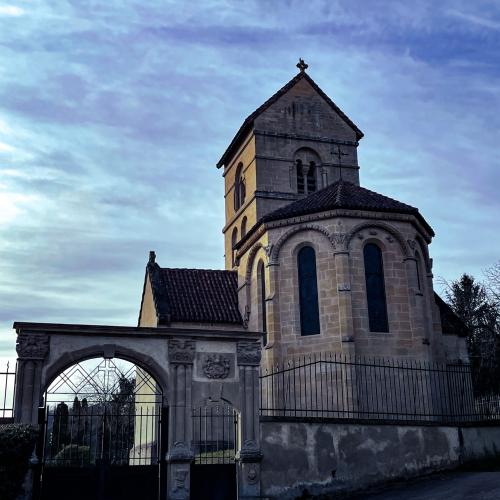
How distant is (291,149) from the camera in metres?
33.8

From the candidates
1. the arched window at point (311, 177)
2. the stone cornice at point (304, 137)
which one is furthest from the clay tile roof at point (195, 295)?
the stone cornice at point (304, 137)

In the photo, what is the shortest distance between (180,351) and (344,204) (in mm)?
Answer: 10116

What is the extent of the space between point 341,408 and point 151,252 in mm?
11417

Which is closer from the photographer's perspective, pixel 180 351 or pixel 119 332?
pixel 119 332

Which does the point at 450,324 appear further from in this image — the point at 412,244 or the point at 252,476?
the point at 252,476

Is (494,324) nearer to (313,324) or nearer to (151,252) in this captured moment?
(313,324)

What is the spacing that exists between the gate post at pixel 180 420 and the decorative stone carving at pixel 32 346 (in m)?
2.78

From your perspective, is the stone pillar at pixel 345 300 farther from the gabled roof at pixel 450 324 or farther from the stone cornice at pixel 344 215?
the gabled roof at pixel 450 324

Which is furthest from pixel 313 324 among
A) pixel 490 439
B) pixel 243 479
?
pixel 243 479

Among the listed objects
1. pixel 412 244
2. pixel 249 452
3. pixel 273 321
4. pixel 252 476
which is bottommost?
pixel 252 476

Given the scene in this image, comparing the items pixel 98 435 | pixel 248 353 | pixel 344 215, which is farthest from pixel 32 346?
pixel 344 215

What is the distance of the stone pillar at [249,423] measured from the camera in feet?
47.6

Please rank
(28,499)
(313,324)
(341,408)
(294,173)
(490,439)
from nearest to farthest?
(28,499), (490,439), (341,408), (313,324), (294,173)

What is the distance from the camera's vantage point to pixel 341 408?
67.8ft
